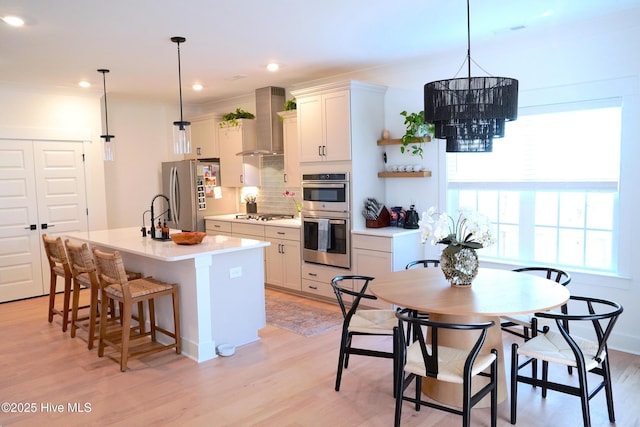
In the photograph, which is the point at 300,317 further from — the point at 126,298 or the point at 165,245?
the point at 126,298

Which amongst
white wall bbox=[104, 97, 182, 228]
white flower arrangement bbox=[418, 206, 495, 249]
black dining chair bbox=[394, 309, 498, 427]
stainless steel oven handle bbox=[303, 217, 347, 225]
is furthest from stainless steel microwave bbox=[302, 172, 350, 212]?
white wall bbox=[104, 97, 182, 228]

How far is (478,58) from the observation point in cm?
464

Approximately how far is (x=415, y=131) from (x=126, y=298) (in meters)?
3.16

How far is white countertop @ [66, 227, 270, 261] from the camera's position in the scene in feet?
12.4

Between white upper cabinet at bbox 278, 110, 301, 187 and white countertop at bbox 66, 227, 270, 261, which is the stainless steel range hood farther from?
white countertop at bbox 66, 227, 270, 261

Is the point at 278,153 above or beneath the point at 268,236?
above

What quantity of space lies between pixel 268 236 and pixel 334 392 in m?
3.10

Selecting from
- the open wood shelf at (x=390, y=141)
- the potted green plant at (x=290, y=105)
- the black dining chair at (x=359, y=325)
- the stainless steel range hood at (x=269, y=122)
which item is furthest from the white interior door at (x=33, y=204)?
the black dining chair at (x=359, y=325)

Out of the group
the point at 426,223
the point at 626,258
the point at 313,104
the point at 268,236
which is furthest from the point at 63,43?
the point at 626,258

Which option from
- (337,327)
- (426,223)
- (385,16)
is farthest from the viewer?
(337,327)

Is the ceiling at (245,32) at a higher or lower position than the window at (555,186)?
higher

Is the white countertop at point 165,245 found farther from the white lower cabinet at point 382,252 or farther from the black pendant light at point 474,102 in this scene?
the black pendant light at point 474,102

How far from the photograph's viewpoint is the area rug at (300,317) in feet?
15.2

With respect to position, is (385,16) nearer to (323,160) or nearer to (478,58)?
(478,58)
